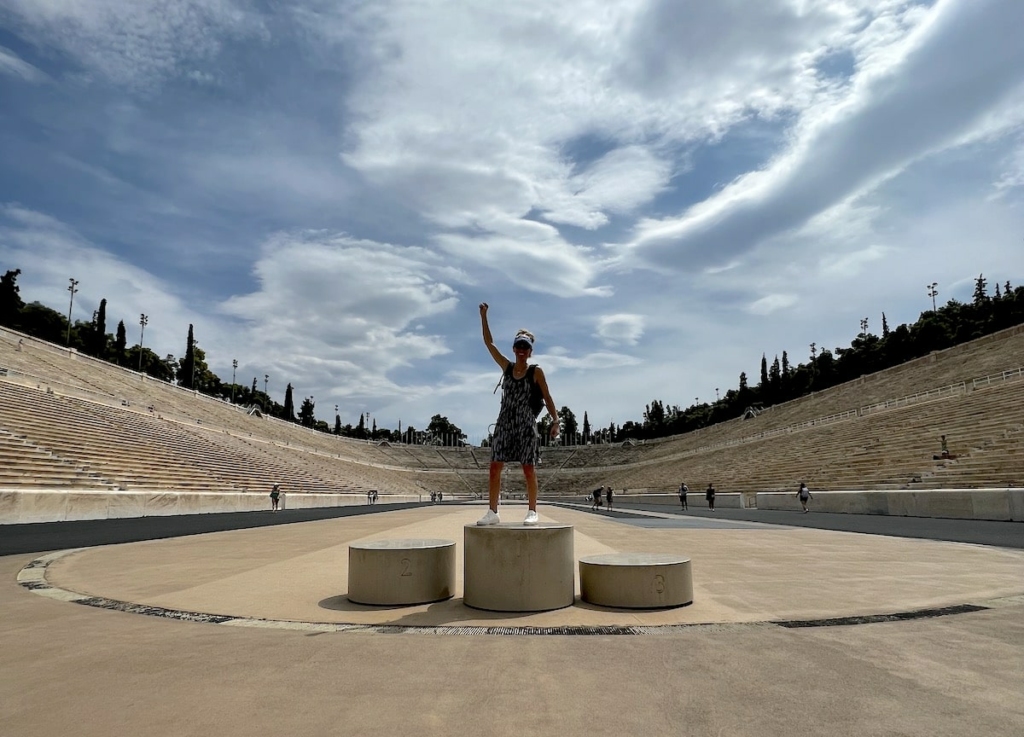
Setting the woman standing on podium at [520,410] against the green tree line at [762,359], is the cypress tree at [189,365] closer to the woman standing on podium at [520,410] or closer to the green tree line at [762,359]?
the green tree line at [762,359]

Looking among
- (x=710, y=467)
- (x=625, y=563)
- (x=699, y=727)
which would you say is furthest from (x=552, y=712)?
(x=710, y=467)

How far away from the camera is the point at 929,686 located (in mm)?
3049

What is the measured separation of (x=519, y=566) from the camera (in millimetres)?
4918

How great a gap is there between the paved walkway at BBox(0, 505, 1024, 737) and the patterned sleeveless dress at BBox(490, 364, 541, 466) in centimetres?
164

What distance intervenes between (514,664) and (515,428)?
3.01 metres

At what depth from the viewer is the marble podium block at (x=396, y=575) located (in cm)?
Result: 532

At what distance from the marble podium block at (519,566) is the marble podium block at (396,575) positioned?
536 millimetres

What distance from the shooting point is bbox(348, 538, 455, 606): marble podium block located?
209 inches

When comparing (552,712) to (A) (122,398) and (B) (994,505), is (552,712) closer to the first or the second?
(B) (994,505)

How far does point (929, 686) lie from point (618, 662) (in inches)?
65.6

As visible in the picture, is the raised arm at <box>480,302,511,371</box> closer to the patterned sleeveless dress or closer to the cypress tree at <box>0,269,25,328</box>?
the patterned sleeveless dress

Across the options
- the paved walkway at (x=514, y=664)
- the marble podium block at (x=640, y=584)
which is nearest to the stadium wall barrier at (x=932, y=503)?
the paved walkway at (x=514, y=664)

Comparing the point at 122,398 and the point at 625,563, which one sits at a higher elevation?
the point at 122,398

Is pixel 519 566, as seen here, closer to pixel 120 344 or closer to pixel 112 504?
pixel 112 504
